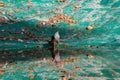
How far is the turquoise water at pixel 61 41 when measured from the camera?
817 cm

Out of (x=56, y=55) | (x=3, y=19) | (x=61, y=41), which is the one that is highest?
(x=3, y=19)

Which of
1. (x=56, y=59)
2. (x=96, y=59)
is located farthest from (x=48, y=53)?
(x=96, y=59)

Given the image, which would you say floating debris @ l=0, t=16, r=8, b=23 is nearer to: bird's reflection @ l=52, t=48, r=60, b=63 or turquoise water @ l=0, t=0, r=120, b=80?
turquoise water @ l=0, t=0, r=120, b=80

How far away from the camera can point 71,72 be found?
8148 millimetres

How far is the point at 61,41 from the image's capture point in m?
10.6

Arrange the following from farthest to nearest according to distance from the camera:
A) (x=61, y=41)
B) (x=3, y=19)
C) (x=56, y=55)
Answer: (x=3, y=19)
(x=61, y=41)
(x=56, y=55)

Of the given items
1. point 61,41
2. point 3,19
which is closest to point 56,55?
point 61,41

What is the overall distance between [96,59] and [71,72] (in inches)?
51.9

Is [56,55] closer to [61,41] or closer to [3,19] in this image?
[61,41]

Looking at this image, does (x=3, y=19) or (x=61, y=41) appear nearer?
(x=61, y=41)

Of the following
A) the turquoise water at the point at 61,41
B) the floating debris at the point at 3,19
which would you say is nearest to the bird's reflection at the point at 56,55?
the turquoise water at the point at 61,41

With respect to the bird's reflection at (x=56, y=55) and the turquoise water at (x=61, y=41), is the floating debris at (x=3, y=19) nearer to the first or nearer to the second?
the turquoise water at (x=61, y=41)

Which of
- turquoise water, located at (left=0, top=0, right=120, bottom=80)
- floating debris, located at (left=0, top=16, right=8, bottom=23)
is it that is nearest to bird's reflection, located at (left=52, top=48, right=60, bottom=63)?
turquoise water, located at (left=0, top=0, right=120, bottom=80)

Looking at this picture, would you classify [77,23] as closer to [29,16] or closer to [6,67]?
[29,16]
